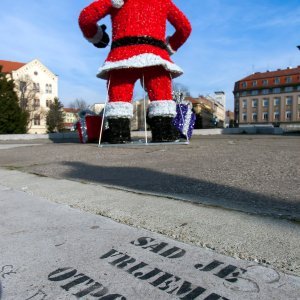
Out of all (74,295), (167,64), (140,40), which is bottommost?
(74,295)

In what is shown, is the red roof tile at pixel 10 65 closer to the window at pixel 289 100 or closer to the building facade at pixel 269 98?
the building facade at pixel 269 98

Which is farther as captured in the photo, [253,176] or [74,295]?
[253,176]

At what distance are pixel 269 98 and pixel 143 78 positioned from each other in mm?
75158

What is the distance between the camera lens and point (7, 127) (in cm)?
2431

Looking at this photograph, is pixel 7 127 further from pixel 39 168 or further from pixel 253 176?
pixel 253 176

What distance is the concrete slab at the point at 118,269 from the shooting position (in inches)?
66.0

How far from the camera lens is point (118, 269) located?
1.93 m

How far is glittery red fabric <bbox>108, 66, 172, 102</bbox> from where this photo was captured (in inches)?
370

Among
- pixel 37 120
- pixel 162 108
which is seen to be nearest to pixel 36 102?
pixel 37 120

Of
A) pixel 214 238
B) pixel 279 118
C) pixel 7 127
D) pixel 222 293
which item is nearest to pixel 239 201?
pixel 214 238

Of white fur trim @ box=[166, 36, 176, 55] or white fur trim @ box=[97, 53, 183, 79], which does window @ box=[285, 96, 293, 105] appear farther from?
white fur trim @ box=[97, 53, 183, 79]

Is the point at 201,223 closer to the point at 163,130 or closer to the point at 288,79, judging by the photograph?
the point at 163,130

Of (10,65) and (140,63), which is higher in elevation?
(10,65)

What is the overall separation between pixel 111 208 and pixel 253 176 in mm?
2224
